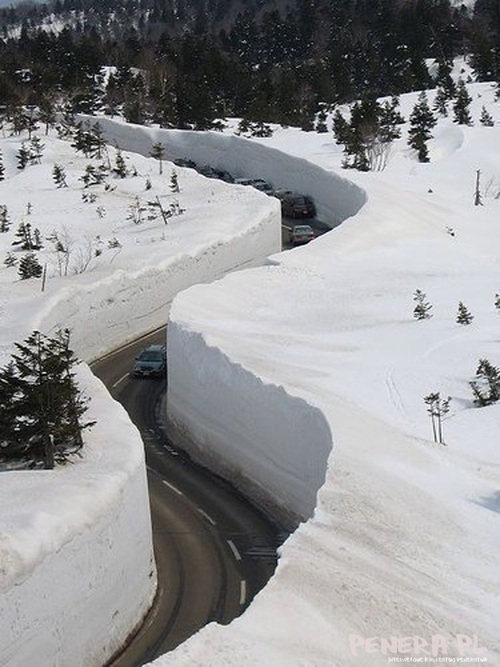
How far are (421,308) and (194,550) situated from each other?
12.5 m

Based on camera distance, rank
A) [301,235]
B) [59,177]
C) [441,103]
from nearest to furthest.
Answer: [301,235], [59,177], [441,103]

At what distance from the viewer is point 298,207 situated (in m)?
Answer: 58.4

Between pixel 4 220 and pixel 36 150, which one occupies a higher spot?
pixel 4 220

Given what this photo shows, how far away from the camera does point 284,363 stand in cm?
2670

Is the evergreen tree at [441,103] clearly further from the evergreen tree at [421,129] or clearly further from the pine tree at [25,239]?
the pine tree at [25,239]

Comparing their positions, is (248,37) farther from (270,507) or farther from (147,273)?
(270,507)

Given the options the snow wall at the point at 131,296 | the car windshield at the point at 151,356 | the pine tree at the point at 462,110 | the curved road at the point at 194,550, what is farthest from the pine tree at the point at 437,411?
the pine tree at the point at 462,110

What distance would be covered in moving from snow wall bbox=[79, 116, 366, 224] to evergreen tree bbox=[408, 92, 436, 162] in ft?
30.5

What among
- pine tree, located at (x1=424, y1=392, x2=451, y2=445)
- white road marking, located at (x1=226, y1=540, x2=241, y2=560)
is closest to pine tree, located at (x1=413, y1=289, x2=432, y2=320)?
pine tree, located at (x1=424, y1=392, x2=451, y2=445)

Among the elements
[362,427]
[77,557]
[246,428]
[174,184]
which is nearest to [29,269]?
[246,428]

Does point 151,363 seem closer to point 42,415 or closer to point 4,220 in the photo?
point 42,415

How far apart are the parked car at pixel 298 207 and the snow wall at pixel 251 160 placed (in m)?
0.60

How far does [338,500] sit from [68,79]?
285 ft

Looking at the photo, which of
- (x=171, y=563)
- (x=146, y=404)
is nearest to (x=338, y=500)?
(x=171, y=563)
